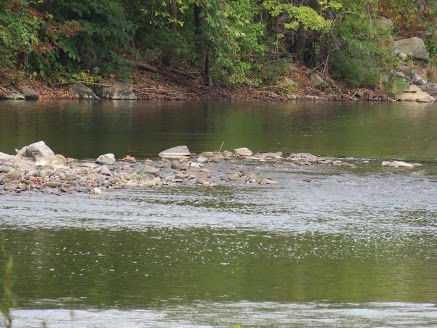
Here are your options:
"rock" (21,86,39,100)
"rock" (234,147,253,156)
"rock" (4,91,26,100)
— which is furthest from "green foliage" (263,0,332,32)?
"rock" (234,147,253,156)

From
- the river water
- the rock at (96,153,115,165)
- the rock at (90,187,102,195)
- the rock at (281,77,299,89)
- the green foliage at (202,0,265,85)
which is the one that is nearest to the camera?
the river water

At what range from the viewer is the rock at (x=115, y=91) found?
35.2 metres

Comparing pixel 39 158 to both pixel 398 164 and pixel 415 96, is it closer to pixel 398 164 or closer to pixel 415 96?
pixel 398 164

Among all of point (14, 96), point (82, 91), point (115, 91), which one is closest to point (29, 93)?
point (14, 96)

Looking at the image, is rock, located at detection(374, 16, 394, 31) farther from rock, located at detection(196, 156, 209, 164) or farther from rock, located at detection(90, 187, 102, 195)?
rock, located at detection(90, 187, 102, 195)

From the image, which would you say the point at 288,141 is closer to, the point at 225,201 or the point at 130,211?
the point at 225,201

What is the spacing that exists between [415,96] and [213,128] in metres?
19.3

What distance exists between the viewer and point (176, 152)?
19484 millimetres

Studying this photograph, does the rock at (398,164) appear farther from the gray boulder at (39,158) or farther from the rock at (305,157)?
the gray boulder at (39,158)

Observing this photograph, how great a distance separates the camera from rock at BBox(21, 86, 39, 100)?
3284cm

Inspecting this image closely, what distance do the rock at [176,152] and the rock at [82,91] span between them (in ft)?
50.0

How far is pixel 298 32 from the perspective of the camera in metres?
42.2

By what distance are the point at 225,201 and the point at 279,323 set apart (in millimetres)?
6716

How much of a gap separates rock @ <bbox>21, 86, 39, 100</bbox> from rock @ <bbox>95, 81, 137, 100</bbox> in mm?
2745
